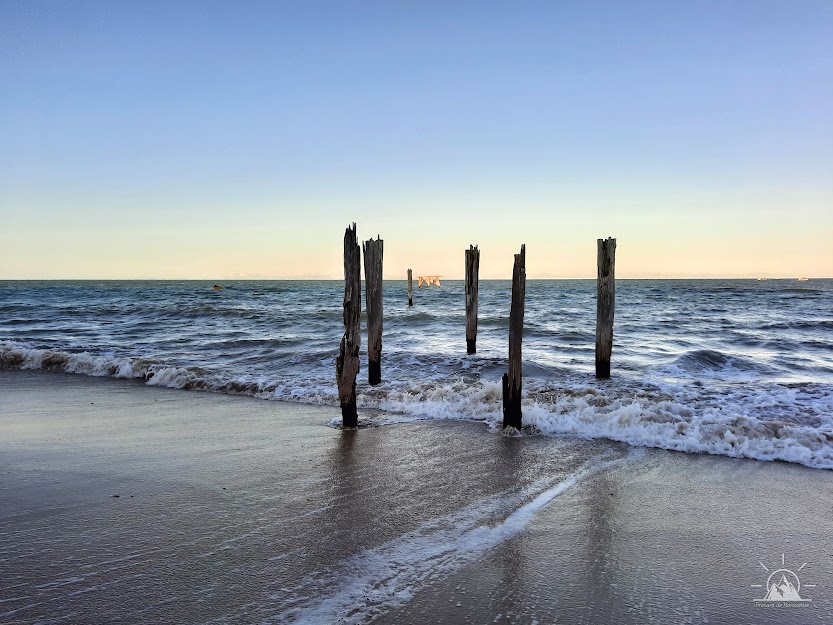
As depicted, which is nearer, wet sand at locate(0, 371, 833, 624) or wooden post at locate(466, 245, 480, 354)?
wet sand at locate(0, 371, 833, 624)

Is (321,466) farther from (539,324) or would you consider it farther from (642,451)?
(539,324)

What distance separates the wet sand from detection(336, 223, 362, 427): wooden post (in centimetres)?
73

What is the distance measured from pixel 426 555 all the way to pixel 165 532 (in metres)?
2.10

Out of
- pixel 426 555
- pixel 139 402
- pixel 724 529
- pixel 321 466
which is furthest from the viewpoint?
pixel 139 402

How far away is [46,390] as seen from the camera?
37.6ft

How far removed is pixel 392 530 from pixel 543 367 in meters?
11.2

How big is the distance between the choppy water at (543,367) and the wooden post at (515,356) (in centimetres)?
55

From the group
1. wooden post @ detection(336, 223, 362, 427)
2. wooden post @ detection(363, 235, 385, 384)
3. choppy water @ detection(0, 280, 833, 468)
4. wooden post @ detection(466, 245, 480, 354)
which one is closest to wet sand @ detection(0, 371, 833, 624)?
wooden post @ detection(336, 223, 362, 427)

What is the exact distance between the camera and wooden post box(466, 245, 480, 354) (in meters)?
18.2

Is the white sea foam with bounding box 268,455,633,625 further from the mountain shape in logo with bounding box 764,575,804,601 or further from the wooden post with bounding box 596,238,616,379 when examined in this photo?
the wooden post with bounding box 596,238,616,379

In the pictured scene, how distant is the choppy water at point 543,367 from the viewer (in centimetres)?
836

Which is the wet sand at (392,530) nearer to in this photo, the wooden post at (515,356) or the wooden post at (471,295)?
the wooden post at (515,356)

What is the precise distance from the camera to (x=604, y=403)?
375 inches

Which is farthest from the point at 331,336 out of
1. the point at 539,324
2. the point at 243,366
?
the point at 539,324
